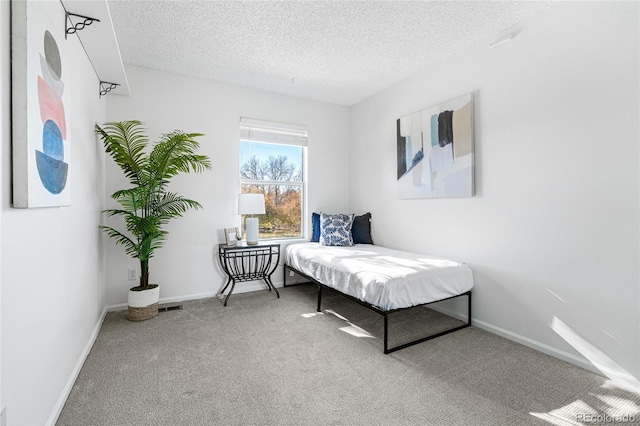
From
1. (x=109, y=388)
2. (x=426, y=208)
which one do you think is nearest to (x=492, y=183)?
(x=426, y=208)

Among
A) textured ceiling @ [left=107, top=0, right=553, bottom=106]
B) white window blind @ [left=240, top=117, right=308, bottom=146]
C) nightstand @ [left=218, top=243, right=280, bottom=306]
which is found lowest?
nightstand @ [left=218, top=243, right=280, bottom=306]

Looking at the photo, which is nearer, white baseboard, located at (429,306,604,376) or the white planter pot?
white baseboard, located at (429,306,604,376)

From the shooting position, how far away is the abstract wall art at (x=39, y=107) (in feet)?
3.82

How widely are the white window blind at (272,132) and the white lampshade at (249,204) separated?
0.85 metres

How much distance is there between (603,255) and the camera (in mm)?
1971

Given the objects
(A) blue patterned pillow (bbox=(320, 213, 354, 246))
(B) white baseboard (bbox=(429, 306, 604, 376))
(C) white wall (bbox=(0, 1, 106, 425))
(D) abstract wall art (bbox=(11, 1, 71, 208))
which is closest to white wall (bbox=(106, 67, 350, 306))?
(C) white wall (bbox=(0, 1, 106, 425))

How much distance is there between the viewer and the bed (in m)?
2.27

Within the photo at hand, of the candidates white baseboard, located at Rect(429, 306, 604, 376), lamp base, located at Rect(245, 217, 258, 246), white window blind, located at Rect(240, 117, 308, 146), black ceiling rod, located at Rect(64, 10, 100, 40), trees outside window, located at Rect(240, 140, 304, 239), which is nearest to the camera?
black ceiling rod, located at Rect(64, 10, 100, 40)

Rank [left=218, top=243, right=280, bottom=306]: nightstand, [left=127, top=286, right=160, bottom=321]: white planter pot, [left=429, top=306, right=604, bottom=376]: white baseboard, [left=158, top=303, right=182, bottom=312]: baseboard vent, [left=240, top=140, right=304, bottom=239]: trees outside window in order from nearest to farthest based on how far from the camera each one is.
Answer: [left=429, top=306, right=604, bottom=376]: white baseboard → [left=127, top=286, right=160, bottom=321]: white planter pot → [left=158, top=303, right=182, bottom=312]: baseboard vent → [left=218, top=243, right=280, bottom=306]: nightstand → [left=240, top=140, right=304, bottom=239]: trees outside window

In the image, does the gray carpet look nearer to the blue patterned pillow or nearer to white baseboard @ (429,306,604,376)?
white baseboard @ (429,306,604,376)

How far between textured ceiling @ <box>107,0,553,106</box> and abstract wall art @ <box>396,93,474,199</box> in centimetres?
56

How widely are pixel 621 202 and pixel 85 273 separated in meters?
3.83

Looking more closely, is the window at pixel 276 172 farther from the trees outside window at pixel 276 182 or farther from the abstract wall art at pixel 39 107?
the abstract wall art at pixel 39 107

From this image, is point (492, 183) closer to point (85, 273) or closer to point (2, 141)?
point (2, 141)
